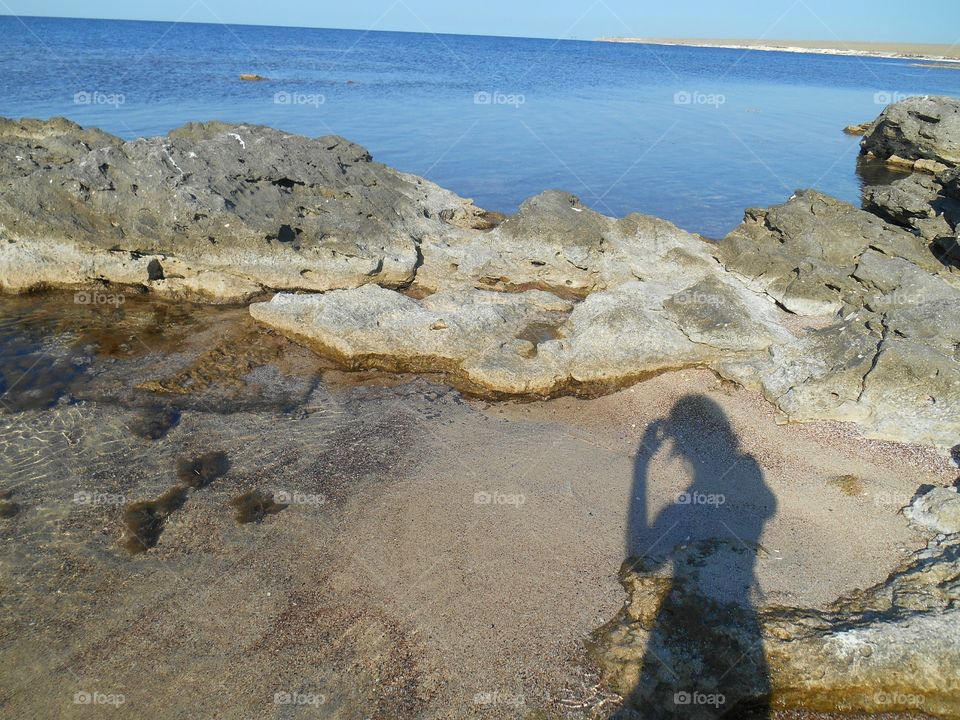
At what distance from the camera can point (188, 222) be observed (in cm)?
1203

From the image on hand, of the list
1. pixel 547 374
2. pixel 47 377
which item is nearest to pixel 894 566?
pixel 547 374

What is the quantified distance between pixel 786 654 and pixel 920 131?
30483 mm

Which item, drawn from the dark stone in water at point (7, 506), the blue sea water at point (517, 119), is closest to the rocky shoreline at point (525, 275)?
the dark stone in water at point (7, 506)

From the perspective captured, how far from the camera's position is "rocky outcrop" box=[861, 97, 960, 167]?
26156mm

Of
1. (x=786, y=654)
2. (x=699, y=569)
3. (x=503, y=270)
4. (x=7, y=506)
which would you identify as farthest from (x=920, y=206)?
(x=7, y=506)

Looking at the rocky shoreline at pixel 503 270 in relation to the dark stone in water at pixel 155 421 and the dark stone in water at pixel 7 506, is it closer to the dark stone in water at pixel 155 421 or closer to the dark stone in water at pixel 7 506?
the dark stone in water at pixel 155 421

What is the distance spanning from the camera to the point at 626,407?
938cm

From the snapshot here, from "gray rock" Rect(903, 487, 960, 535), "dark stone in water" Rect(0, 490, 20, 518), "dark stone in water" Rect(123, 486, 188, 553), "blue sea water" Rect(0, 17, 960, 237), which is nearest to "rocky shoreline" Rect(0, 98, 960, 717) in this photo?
"gray rock" Rect(903, 487, 960, 535)

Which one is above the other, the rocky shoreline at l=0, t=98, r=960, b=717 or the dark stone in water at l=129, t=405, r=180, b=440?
the rocky shoreline at l=0, t=98, r=960, b=717

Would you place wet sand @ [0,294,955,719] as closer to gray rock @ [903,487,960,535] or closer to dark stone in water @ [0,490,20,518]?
dark stone in water @ [0,490,20,518]

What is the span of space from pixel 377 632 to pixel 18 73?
152ft

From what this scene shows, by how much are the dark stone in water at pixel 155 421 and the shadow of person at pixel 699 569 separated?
610cm

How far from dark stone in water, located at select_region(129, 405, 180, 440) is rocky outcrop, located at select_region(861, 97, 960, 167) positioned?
30646mm

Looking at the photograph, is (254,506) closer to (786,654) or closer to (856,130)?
(786,654)
